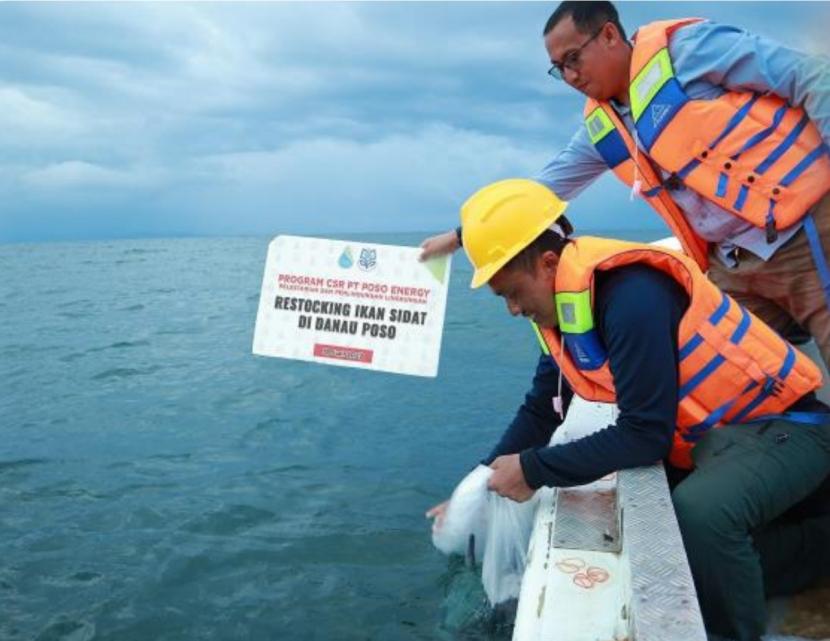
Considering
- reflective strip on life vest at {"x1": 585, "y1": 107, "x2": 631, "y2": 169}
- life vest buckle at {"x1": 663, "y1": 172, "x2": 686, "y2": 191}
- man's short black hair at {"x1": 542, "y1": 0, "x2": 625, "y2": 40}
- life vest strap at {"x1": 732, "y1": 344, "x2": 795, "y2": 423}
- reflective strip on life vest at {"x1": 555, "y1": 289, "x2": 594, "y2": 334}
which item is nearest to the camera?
reflective strip on life vest at {"x1": 555, "y1": 289, "x2": 594, "y2": 334}

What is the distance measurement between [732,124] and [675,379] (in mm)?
1268

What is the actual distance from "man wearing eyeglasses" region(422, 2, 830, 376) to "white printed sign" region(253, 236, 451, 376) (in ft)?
3.71

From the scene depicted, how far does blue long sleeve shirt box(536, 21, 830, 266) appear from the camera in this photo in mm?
3045

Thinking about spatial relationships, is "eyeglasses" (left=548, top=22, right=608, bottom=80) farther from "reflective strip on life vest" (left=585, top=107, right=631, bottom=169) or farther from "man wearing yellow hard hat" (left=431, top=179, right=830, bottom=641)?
"man wearing yellow hard hat" (left=431, top=179, right=830, bottom=641)

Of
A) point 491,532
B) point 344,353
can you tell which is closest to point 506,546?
point 491,532

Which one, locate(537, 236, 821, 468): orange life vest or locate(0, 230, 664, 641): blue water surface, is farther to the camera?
locate(0, 230, 664, 641): blue water surface

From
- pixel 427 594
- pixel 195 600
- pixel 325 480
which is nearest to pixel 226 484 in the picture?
pixel 325 480

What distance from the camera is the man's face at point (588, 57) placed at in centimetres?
319

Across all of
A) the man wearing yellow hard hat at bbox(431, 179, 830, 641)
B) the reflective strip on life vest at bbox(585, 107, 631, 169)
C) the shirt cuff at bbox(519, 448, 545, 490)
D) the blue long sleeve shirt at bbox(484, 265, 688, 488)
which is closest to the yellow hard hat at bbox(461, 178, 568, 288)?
the man wearing yellow hard hat at bbox(431, 179, 830, 641)

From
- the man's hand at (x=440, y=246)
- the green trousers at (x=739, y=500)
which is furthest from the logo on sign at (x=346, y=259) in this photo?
the green trousers at (x=739, y=500)

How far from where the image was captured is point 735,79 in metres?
3.19

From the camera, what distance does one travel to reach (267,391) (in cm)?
980

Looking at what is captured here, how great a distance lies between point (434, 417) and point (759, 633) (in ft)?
18.1

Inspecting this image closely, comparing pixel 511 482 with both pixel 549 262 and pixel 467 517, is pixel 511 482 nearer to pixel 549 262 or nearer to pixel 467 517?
pixel 467 517
